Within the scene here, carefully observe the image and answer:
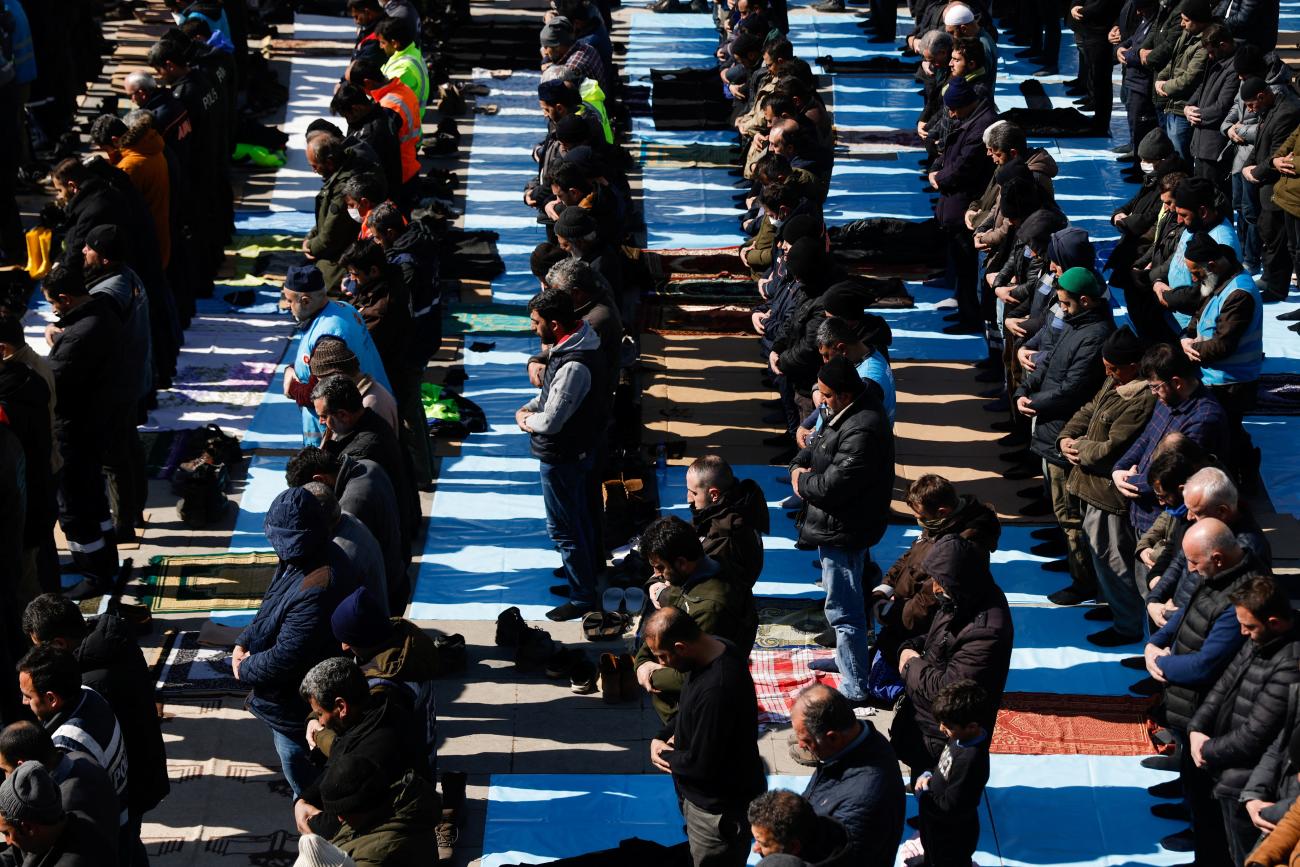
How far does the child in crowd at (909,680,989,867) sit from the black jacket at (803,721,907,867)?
0.43 m

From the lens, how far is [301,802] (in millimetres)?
6738

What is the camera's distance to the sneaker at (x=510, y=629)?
9.78 metres

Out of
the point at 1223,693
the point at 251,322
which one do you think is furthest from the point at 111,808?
the point at 251,322

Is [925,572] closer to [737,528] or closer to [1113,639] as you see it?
[737,528]

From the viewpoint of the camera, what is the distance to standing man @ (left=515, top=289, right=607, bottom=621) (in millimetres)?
9555

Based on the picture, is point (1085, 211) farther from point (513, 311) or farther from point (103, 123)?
point (103, 123)

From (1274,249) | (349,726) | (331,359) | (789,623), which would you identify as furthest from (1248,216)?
(349,726)

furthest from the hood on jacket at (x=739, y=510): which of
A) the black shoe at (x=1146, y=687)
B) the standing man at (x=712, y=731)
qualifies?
the black shoe at (x=1146, y=687)

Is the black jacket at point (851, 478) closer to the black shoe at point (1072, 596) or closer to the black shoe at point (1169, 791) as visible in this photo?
the black shoe at point (1072, 596)

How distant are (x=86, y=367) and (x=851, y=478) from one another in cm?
416

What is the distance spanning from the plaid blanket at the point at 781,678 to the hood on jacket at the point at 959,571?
1708 mm

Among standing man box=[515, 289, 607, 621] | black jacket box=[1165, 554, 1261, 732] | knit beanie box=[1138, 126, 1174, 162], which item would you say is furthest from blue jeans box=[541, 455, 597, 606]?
knit beanie box=[1138, 126, 1174, 162]

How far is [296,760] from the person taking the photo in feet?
26.3

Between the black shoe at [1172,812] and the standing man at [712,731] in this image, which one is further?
the black shoe at [1172,812]
